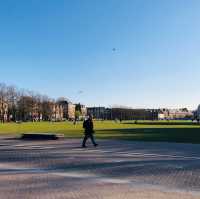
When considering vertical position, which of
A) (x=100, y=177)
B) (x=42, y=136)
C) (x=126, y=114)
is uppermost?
(x=126, y=114)

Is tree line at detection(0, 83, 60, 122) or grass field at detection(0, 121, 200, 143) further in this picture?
tree line at detection(0, 83, 60, 122)

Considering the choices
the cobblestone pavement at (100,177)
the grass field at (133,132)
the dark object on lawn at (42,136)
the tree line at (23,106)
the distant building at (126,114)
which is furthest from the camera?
the distant building at (126,114)

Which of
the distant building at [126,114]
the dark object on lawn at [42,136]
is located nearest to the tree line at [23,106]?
the distant building at [126,114]

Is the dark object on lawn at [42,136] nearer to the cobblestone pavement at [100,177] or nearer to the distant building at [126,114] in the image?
the cobblestone pavement at [100,177]

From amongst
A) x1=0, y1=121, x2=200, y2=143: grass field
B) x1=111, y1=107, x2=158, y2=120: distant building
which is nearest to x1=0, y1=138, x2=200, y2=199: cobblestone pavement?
x1=0, y1=121, x2=200, y2=143: grass field

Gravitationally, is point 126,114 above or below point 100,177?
above

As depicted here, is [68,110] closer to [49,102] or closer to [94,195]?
[49,102]

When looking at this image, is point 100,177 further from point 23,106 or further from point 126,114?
point 126,114

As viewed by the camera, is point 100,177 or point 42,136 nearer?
point 100,177

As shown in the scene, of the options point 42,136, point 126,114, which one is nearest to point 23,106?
point 126,114

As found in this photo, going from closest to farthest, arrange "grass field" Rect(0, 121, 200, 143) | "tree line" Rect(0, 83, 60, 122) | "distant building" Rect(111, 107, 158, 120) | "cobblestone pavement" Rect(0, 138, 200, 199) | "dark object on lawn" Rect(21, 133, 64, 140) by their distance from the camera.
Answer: "cobblestone pavement" Rect(0, 138, 200, 199) → "dark object on lawn" Rect(21, 133, 64, 140) → "grass field" Rect(0, 121, 200, 143) → "tree line" Rect(0, 83, 60, 122) → "distant building" Rect(111, 107, 158, 120)

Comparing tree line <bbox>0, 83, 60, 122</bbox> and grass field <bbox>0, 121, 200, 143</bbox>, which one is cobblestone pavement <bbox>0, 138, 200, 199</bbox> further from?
tree line <bbox>0, 83, 60, 122</bbox>

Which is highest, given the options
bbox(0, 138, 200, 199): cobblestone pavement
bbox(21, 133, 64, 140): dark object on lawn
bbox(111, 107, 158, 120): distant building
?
bbox(111, 107, 158, 120): distant building

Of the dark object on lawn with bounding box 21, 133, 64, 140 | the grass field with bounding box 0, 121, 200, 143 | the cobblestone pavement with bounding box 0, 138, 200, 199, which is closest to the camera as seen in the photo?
the cobblestone pavement with bounding box 0, 138, 200, 199
